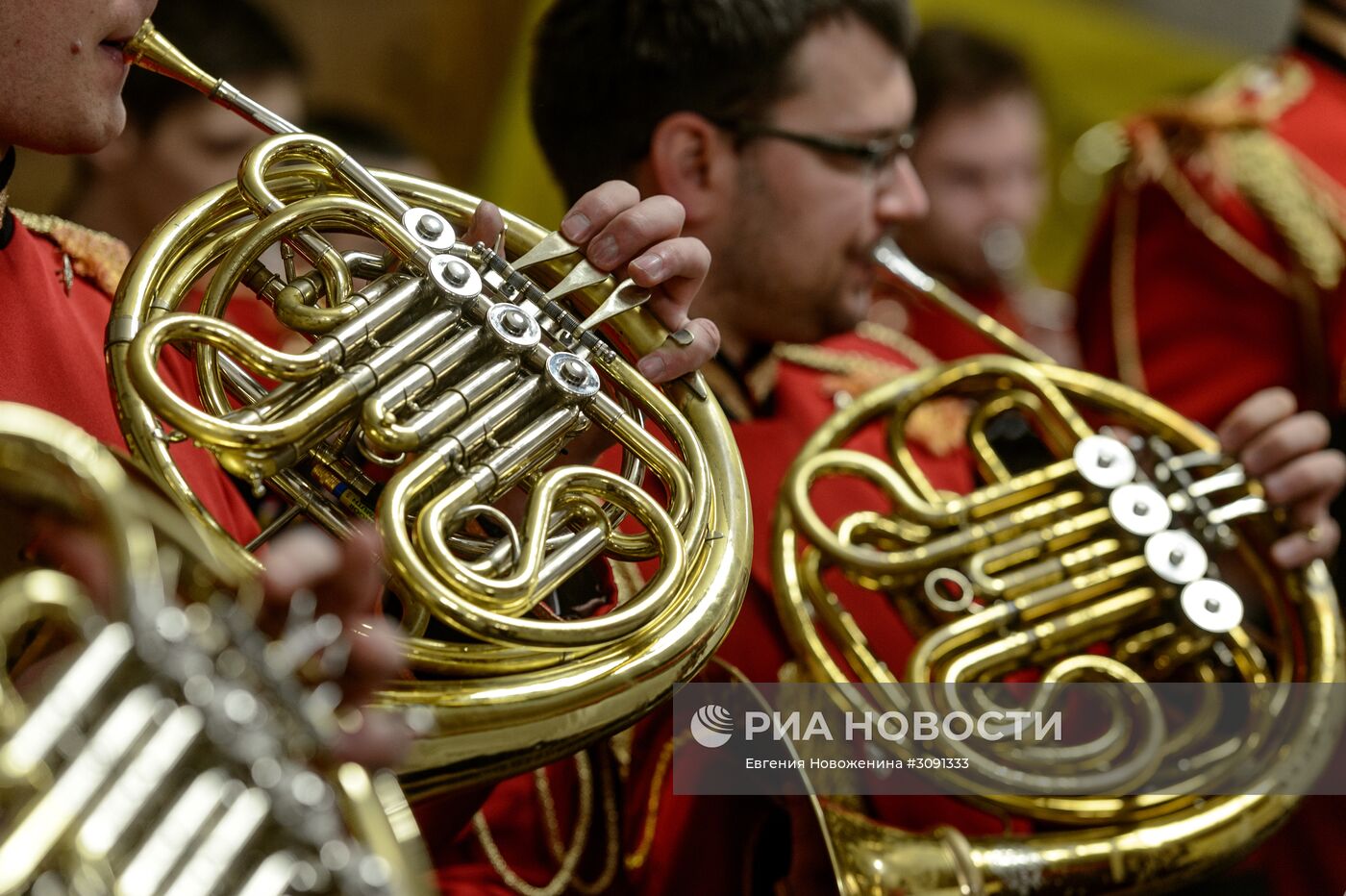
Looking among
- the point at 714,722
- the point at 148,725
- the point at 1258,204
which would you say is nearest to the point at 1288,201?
the point at 1258,204

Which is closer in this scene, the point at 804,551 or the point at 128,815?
the point at 128,815

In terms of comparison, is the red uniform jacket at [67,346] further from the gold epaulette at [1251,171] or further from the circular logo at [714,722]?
the gold epaulette at [1251,171]

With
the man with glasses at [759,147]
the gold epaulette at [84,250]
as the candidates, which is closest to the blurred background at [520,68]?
the man with glasses at [759,147]

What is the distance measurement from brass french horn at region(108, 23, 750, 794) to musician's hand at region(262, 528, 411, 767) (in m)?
0.10

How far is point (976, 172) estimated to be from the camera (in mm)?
3156

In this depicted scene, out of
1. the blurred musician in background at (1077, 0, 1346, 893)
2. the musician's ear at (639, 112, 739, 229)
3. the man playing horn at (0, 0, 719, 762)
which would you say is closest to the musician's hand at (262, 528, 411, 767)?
the man playing horn at (0, 0, 719, 762)

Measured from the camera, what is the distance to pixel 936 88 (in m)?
3.14

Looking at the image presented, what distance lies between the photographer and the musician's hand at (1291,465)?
151 centimetres

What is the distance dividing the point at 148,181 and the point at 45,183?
153mm

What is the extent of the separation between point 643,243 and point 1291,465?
0.78 metres

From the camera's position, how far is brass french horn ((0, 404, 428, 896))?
70 cm

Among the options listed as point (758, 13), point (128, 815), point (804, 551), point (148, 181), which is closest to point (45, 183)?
point (148, 181)

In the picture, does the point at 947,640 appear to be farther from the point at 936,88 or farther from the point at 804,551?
the point at 936,88

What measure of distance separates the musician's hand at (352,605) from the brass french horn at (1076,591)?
0.58 metres
